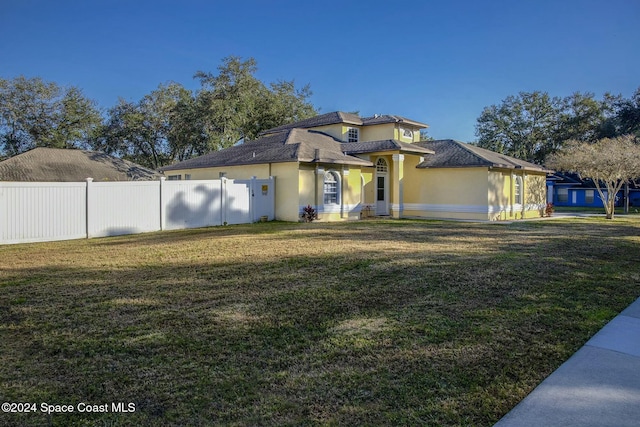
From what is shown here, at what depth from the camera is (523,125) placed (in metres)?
50.9

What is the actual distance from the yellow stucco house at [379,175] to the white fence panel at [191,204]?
3.48 metres

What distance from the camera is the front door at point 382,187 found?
24828 mm

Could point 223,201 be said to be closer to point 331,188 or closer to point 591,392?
point 331,188

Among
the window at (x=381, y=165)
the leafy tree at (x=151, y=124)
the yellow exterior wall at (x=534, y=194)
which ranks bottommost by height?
the yellow exterior wall at (x=534, y=194)

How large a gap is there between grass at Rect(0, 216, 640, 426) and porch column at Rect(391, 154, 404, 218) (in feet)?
43.6

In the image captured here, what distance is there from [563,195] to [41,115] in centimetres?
5263

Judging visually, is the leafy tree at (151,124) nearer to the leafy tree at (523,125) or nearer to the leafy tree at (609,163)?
the leafy tree at (609,163)

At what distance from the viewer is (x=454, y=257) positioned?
10.0m

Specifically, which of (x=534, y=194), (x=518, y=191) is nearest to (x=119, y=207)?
(x=518, y=191)

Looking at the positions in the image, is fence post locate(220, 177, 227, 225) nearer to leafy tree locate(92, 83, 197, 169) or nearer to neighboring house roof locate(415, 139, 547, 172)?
neighboring house roof locate(415, 139, 547, 172)

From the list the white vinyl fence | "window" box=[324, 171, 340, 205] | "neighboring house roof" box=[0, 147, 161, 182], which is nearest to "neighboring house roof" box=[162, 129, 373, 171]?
"window" box=[324, 171, 340, 205]

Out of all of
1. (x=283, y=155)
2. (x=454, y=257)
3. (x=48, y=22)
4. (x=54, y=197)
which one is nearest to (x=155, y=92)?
(x=48, y=22)

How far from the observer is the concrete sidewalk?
11.1ft

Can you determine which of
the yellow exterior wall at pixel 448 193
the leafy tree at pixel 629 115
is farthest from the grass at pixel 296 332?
the leafy tree at pixel 629 115
